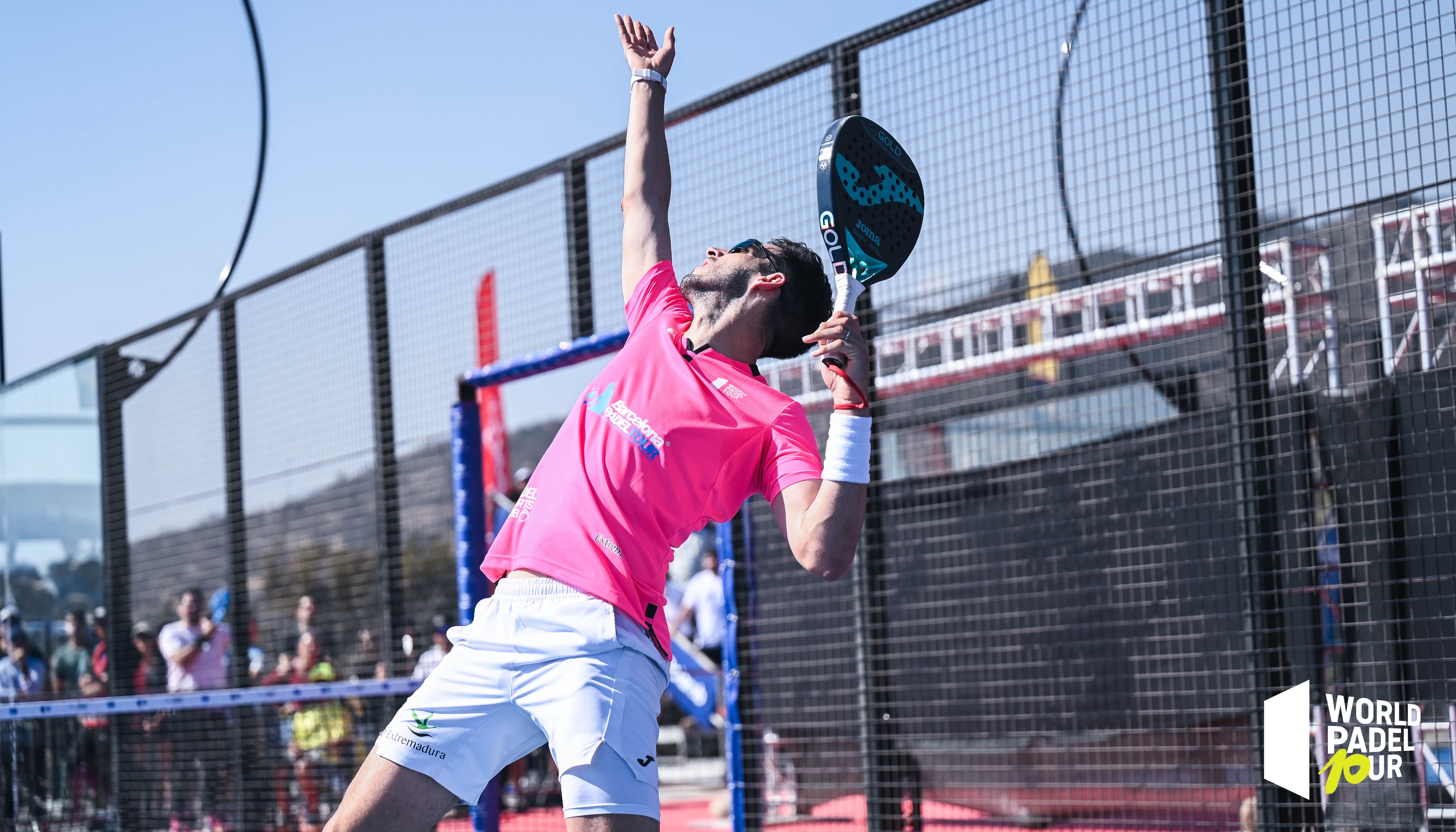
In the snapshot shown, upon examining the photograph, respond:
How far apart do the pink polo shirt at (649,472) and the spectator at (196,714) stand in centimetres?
626

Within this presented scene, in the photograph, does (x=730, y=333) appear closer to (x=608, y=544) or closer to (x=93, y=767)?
(x=608, y=544)

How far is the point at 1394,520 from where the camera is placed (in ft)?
13.5

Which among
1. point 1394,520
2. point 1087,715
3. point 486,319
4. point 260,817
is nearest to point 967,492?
point 1087,715

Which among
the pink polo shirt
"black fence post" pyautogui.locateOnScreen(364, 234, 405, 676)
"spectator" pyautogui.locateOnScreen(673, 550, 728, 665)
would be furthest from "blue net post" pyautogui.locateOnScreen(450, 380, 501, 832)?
"spectator" pyautogui.locateOnScreen(673, 550, 728, 665)

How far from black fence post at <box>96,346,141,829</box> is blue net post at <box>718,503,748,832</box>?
563 cm

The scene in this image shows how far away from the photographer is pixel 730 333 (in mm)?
3059

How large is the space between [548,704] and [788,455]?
2.33 feet

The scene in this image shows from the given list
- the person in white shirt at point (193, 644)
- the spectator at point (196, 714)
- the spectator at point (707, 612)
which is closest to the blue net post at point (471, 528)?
the spectator at point (196, 714)

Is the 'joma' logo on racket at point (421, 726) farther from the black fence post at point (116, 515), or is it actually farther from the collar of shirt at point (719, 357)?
the black fence post at point (116, 515)

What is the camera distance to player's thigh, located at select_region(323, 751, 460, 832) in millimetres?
2732

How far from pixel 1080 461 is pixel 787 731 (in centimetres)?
244

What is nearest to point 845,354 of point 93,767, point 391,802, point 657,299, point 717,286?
point 717,286

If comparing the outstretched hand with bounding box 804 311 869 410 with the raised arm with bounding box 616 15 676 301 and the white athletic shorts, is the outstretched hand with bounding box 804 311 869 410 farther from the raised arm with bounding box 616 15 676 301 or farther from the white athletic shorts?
the raised arm with bounding box 616 15 676 301

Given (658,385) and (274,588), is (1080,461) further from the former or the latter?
(274,588)
